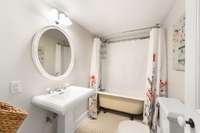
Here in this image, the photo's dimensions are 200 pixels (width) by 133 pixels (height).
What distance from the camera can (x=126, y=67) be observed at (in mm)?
2902

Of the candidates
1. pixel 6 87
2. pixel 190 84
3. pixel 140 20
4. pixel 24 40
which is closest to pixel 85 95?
pixel 6 87

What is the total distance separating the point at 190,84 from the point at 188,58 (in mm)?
153

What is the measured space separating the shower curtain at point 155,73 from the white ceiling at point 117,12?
1.02 ft

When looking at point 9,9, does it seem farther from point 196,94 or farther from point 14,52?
point 196,94

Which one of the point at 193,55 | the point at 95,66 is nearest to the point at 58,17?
the point at 95,66

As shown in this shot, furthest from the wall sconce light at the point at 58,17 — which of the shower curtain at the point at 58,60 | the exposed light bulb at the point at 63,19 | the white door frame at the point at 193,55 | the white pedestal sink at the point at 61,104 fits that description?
the white door frame at the point at 193,55

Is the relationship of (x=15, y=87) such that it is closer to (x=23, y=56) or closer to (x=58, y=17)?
(x=23, y=56)

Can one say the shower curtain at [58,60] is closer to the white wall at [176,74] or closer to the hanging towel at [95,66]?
the hanging towel at [95,66]

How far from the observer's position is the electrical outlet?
4.10ft

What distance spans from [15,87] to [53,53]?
704mm

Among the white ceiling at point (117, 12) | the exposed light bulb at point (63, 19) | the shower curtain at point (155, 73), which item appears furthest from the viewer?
the shower curtain at point (155, 73)

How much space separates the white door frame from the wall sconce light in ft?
5.38

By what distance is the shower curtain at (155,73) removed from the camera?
6.33 ft

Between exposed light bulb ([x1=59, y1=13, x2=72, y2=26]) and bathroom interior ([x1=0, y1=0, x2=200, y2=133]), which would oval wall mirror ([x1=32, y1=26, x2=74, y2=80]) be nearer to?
bathroom interior ([x1=0, y1=0, x2=200, y2=133])
